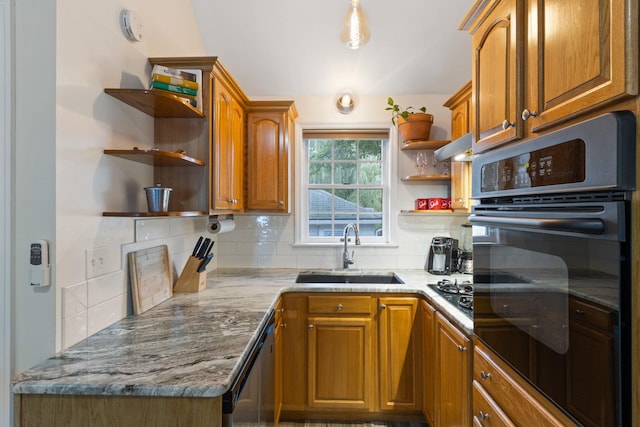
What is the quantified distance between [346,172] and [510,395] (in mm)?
2263

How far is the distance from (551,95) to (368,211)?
2.21 m

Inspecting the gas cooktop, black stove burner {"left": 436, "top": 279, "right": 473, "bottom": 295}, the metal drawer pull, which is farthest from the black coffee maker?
the metal drawer pull

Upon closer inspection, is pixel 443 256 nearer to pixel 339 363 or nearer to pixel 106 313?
pixel 339 363

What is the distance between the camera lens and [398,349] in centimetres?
227

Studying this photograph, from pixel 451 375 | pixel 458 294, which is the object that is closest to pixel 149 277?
pixel 451 375

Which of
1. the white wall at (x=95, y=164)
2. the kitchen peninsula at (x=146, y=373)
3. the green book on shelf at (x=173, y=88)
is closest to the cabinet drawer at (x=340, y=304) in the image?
the kitchen peninsula at (x=146, y=373)

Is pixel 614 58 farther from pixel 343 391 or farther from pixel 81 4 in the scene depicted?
pixel 343 391

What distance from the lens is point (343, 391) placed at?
2.29m

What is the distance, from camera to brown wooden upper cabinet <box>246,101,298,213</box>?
266cm

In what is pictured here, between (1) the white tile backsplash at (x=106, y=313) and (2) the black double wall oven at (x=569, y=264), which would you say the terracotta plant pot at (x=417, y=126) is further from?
(1) the white tile backsplash at (x=106, y=313)

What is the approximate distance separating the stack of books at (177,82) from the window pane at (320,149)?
4.65 feet

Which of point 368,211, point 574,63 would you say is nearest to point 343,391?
point 368,211

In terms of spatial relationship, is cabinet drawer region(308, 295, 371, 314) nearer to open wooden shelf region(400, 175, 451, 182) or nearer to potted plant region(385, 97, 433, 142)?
open wooden shelf region(400, 175, 451, 182)

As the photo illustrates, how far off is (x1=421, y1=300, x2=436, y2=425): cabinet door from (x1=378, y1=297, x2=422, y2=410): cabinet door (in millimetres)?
72
